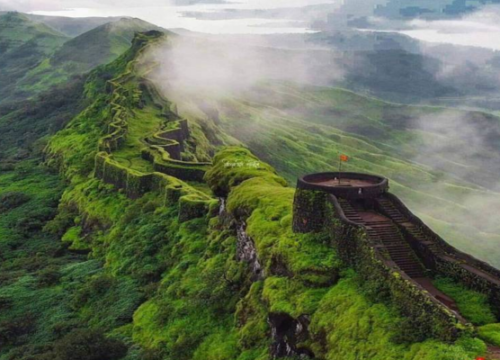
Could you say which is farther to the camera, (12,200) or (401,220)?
(12,200)

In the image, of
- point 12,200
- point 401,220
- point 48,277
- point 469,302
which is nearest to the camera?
point 469,302

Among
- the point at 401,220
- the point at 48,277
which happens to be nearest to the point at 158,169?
the point at 48,277

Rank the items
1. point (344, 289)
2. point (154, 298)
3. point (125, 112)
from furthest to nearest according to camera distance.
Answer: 1. point (125, 112)
2. point (154, 298)
3. point (344, 289)

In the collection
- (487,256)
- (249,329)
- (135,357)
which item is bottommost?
(487,256)

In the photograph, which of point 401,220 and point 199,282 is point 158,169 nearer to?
point 199,282

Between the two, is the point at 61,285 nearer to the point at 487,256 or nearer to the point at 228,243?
the point at 228,243

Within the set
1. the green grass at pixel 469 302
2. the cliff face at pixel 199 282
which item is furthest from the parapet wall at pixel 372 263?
the green grass at pixel 469 302

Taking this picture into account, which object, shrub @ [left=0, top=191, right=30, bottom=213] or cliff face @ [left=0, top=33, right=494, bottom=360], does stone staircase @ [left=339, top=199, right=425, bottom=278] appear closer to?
cliff face @ [left=0, top=33, right=494, bottom=360]

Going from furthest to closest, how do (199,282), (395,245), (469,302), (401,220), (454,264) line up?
(199,282) → (401,220) → (395,245) → (454,264) → (469,302)

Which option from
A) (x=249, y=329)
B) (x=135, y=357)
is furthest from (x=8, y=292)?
(x=249, y=329)

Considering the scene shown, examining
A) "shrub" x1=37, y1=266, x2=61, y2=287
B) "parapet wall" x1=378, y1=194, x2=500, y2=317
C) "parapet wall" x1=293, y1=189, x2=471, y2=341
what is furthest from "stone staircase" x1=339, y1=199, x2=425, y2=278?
"shrub" x1=37, y1=266, x2=61, y2=287
